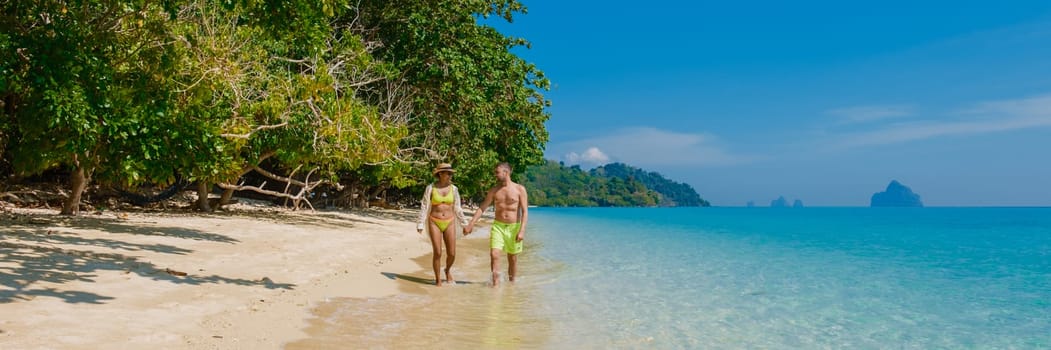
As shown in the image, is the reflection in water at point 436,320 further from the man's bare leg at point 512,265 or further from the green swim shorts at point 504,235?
the green swim shorts at point 504,235

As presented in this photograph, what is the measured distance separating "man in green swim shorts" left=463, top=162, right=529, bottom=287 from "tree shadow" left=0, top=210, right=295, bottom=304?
102 inches

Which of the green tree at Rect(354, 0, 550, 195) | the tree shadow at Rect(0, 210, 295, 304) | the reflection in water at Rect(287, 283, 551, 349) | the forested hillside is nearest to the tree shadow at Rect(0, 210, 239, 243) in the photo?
the tree shadow at Rect(0, 210, 295, 304)

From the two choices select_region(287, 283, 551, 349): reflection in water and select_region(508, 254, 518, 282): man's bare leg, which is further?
select_region(508, 254, 518, 282): man's bare leg

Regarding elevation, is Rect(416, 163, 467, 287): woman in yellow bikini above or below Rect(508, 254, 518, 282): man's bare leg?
above

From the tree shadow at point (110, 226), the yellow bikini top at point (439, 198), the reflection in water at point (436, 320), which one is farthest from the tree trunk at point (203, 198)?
the yellow bikini top at point (439, 198)

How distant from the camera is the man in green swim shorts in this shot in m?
8.70

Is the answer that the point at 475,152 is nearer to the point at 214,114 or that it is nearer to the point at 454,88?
the point at 454,88

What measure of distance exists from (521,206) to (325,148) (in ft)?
27.2

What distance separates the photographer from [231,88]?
1231 cm

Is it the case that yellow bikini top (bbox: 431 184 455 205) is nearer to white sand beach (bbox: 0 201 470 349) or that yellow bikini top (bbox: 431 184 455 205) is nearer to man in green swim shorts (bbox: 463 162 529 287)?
man in green swim shorts (bbox: 463 162 529 287)

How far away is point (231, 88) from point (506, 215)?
6470mm

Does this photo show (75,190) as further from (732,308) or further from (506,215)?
(732,308)

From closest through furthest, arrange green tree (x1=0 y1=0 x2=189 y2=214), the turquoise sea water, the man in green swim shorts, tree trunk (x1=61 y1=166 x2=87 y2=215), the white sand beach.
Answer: the white sand beach, the turquoise sea water, green tree (x1=0 y1=0 x2=189 y2=214), the man in green swim shorts, tree trunk (x1=61 y1=166 x2=87 y2=215)

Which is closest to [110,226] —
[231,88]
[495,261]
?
[231,88]
